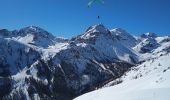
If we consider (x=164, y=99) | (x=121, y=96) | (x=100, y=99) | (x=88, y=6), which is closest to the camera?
(x=88, y=6)

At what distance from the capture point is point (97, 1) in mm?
20484

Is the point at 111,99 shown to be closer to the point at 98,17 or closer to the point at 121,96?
the point at 121,96

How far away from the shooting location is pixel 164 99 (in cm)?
2628

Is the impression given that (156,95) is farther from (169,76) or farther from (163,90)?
(169,76)

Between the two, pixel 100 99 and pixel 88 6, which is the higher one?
pixel 88 6

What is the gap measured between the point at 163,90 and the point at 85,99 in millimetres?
11685

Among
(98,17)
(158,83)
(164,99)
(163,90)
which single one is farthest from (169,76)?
(98,17)

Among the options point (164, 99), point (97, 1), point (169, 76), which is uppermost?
point (97, 1)

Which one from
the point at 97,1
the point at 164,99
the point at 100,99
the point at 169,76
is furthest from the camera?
the point at 169,76

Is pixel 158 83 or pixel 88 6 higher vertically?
pixel 88 6

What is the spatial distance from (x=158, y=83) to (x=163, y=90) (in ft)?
16.8

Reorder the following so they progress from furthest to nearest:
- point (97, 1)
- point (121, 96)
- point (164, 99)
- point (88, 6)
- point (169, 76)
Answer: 1. point (169, 76)
2. point (121, 96)
3. point (164, 99)
4. point (88, 6)
5. point (97, 1)

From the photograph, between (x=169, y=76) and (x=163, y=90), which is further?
(x=169, y=76)

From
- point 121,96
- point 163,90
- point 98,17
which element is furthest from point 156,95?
point 98,17
